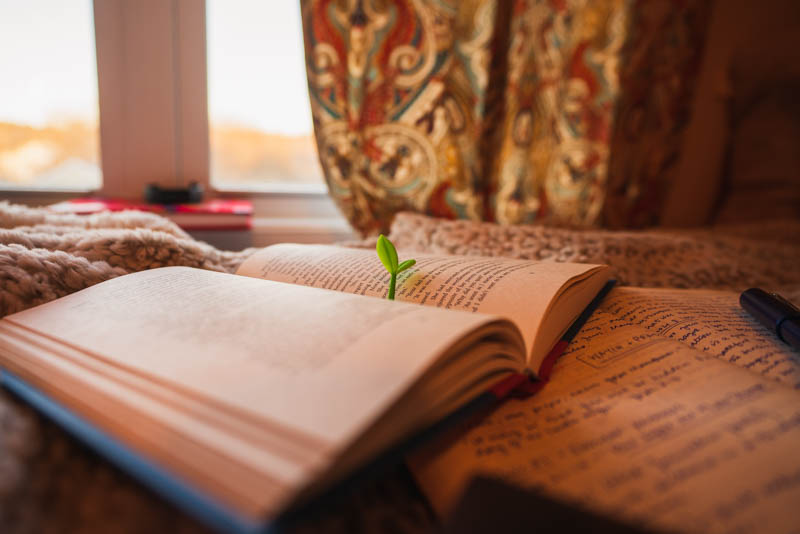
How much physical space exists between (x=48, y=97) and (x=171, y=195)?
0.34 metres

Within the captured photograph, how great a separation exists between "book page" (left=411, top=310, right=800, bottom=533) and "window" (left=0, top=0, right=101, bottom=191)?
103 cm

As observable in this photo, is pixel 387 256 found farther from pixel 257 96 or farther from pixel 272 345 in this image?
pixel 257 96

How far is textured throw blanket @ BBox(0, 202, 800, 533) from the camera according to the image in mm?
196

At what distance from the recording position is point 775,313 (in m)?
0.42

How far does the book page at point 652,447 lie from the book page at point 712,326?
6 centimetres

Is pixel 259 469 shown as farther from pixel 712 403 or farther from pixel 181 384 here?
pixel 712 403

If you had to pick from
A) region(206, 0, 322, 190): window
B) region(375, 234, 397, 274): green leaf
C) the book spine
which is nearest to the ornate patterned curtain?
region(206, 0, 322, 190): window

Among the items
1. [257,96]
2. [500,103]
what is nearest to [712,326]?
[500,103]

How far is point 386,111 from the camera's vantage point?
0.94m

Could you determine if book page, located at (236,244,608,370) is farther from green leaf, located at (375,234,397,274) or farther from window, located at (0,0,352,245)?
window, located at (0,0,352,245)

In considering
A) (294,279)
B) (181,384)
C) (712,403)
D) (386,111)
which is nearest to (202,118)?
(386,111)

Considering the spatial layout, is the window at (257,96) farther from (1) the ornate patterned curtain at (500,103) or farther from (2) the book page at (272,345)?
(2) the book page at (272,345)

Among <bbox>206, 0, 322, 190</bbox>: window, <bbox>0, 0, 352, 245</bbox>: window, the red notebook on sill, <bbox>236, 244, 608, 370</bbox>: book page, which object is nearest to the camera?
<bbox>236, 244, 608, 370</bbox>: book page

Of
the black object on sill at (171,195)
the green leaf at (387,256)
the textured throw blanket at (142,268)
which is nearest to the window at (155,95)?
the black object on sill at (171,195)
